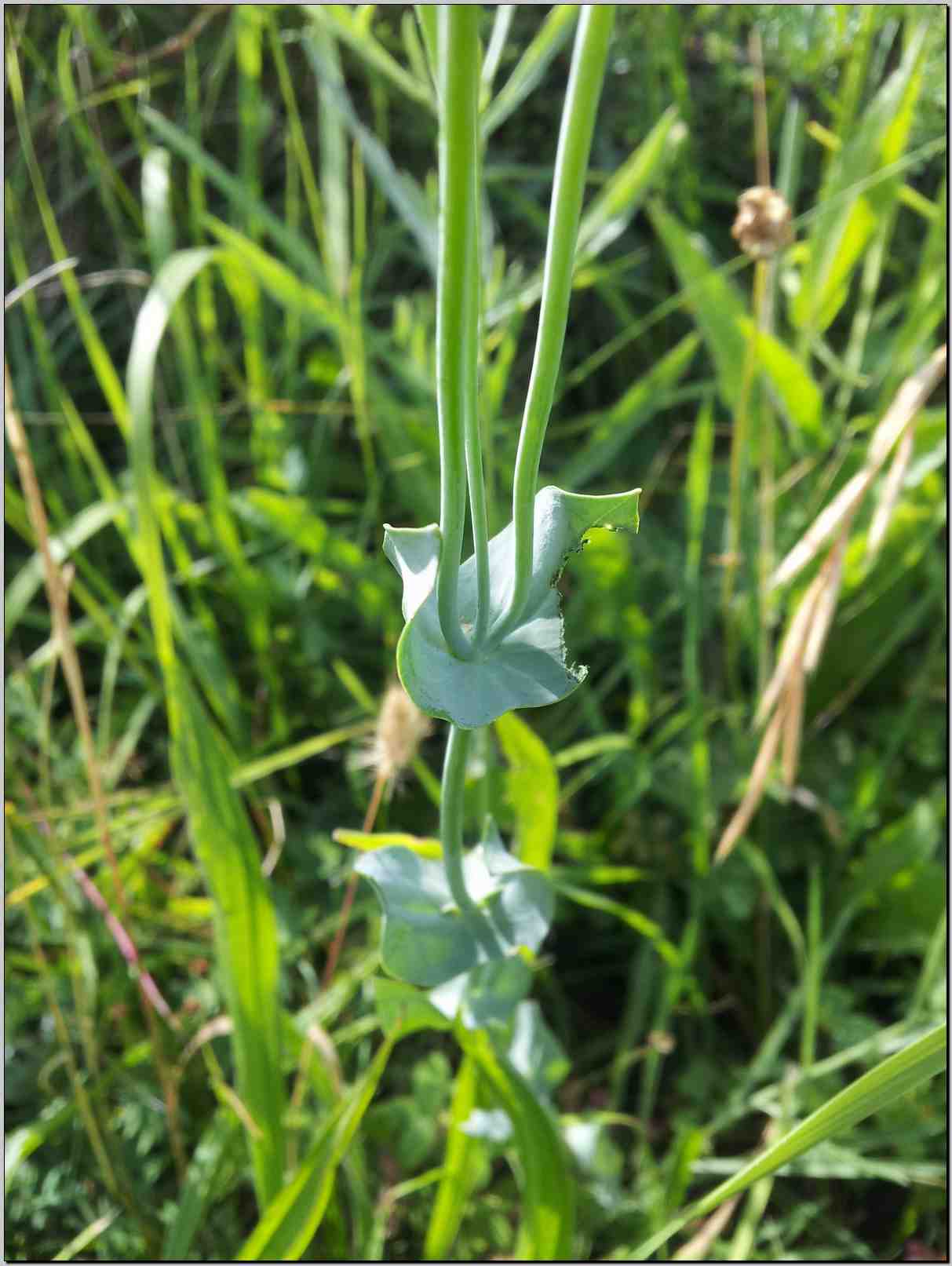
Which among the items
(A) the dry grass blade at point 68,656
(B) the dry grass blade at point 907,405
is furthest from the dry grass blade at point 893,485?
(A) the dry grass blade at point 68,656

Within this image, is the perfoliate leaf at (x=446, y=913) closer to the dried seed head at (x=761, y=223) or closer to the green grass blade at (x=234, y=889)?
the green grass blade at (x=234, y=889)

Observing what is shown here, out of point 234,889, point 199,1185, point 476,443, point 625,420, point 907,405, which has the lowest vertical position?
point 199,1185

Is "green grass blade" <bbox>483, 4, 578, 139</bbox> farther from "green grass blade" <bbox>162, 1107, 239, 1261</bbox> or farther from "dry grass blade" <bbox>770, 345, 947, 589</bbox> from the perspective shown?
"green grass blade" <bbox>162, 1107, 239, 1261</bbox>

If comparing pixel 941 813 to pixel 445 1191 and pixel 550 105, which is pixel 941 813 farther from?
pixel 550 105

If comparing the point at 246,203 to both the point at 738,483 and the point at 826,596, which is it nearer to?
the point at 738,483

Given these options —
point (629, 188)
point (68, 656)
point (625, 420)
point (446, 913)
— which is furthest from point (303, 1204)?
point (629, 188)

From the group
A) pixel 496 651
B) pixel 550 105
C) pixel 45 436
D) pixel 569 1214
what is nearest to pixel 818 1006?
pixel 569 1214
